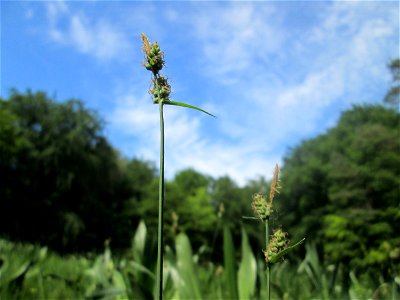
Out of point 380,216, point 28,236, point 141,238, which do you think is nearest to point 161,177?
point 141,238

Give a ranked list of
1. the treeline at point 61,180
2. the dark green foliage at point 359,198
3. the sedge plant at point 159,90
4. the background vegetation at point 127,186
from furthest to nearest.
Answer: the treeline at point 61,180 < the background vegetation at point 127,186 < the dark green foliage at point 359,198 < the sedge plant at point 159,90

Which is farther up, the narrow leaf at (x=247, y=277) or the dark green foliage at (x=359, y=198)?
the dark green foliage at (x=359, y=198)

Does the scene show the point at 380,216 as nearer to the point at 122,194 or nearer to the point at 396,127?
the point at 396,127

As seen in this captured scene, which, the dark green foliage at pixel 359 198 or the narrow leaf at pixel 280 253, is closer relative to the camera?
the narrow leaf at pixel 280 253

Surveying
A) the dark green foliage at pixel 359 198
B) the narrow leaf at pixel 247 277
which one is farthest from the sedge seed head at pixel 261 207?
the dark green foliage at pixel 359 198

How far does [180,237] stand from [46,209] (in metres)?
36.1

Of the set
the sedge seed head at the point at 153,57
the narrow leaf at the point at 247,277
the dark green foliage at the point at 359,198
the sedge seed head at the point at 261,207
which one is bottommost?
the narrow leaf at the point at 247,277

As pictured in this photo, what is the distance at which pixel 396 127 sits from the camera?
120 feet

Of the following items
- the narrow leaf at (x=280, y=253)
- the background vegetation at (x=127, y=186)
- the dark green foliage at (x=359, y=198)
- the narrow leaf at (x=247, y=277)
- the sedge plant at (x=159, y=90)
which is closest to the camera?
the sedge plant at (x=159, y=90)

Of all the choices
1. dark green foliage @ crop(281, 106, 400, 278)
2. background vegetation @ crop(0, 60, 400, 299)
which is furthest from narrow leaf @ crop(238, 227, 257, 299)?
dark green foliage @ crop(281, 106, 400, 278)

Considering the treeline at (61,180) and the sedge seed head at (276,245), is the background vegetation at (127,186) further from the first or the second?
the sedge seed head at (276,245)

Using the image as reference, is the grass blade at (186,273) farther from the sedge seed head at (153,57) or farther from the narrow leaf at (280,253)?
the sedge seed head at (153,57)

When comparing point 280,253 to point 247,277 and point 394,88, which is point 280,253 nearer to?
point 247,277

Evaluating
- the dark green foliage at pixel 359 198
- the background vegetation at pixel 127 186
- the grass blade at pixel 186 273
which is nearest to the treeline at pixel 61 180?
the background vegetation at pixel 127 186
